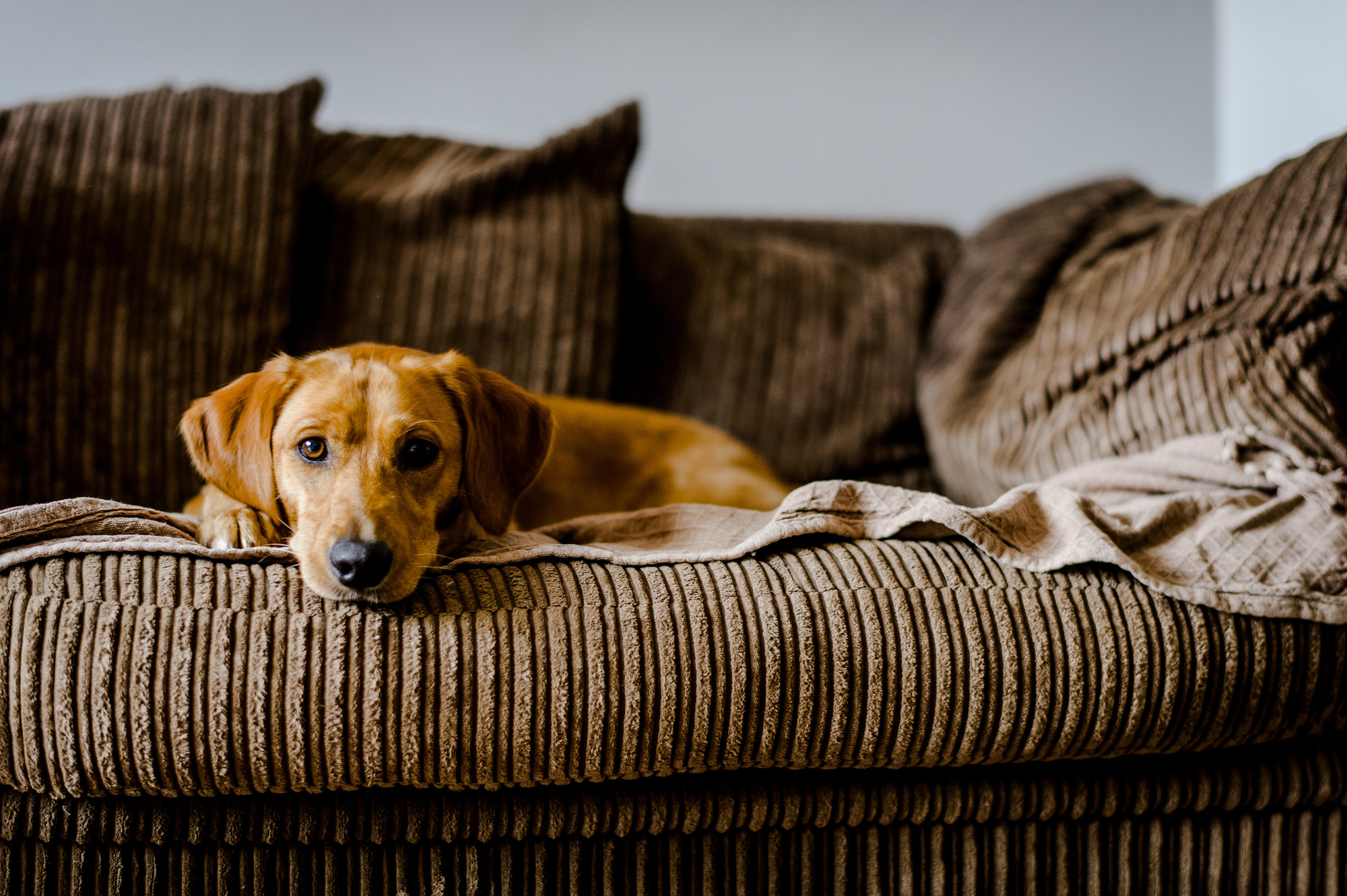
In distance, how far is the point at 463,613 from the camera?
41.8 inches

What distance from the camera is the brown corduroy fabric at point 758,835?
1034 millimetres

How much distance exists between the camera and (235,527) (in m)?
1.22

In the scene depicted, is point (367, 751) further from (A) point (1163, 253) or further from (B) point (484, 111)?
(B) point (484, 111)

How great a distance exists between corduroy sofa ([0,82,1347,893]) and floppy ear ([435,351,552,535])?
18 cm

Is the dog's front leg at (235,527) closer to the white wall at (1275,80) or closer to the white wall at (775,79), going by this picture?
the white wall at (775,79)

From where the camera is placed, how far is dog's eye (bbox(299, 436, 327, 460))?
1220mm

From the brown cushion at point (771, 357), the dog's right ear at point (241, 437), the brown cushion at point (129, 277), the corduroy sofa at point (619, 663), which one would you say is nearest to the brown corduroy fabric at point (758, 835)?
the corduroy sofa at point (619, 663)

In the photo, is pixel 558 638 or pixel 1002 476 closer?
pixel 558 638

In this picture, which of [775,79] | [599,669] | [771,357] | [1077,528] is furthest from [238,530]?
[775,79]

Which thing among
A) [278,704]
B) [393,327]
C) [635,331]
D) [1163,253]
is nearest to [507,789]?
[278,704]

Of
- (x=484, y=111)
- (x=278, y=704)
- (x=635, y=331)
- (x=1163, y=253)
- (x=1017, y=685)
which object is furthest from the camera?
(x=484, y=111)

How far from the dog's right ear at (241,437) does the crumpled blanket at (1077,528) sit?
103mm

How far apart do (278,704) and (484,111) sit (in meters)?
2.26

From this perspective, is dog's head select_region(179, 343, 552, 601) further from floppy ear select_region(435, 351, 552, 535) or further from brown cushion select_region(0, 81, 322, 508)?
brown cushion select_region(0, 81, 322, 508)
